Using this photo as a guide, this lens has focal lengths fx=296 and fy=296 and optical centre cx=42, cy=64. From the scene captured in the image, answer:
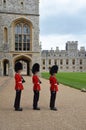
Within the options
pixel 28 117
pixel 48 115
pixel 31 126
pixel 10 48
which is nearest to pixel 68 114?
pixel 48 115

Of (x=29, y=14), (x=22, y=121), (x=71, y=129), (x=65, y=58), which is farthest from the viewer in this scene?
(x=65, y=58)

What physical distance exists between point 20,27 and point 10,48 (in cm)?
326

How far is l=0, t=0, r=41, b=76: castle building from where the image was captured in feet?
129

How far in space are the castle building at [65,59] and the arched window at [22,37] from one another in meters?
66.6

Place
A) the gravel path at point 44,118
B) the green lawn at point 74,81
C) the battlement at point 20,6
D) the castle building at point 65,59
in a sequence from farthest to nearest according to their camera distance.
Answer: the castle building at point 65,59 → the battlement at point 20,6 → the green lawn at point 74,81 → the gravel path at point 44,118

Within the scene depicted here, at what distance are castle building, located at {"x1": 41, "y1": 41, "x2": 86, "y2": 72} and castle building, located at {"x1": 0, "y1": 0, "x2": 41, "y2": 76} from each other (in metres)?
66.8

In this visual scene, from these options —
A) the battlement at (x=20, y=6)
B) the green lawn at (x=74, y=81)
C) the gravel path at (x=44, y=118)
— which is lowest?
the green lawn at (x=74, y=81)

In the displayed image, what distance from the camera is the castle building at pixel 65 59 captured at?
354 ft

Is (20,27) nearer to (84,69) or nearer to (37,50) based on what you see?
(37,50)

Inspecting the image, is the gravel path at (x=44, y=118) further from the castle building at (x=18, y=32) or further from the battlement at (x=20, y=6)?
the battlement at (x=20, y=6)

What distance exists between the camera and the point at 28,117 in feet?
28.6

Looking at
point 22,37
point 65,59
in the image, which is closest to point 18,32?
point 22,37

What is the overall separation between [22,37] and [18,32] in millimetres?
870

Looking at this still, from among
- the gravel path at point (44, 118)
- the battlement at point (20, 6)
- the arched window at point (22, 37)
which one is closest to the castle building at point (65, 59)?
the arched window at point (22, 37)
